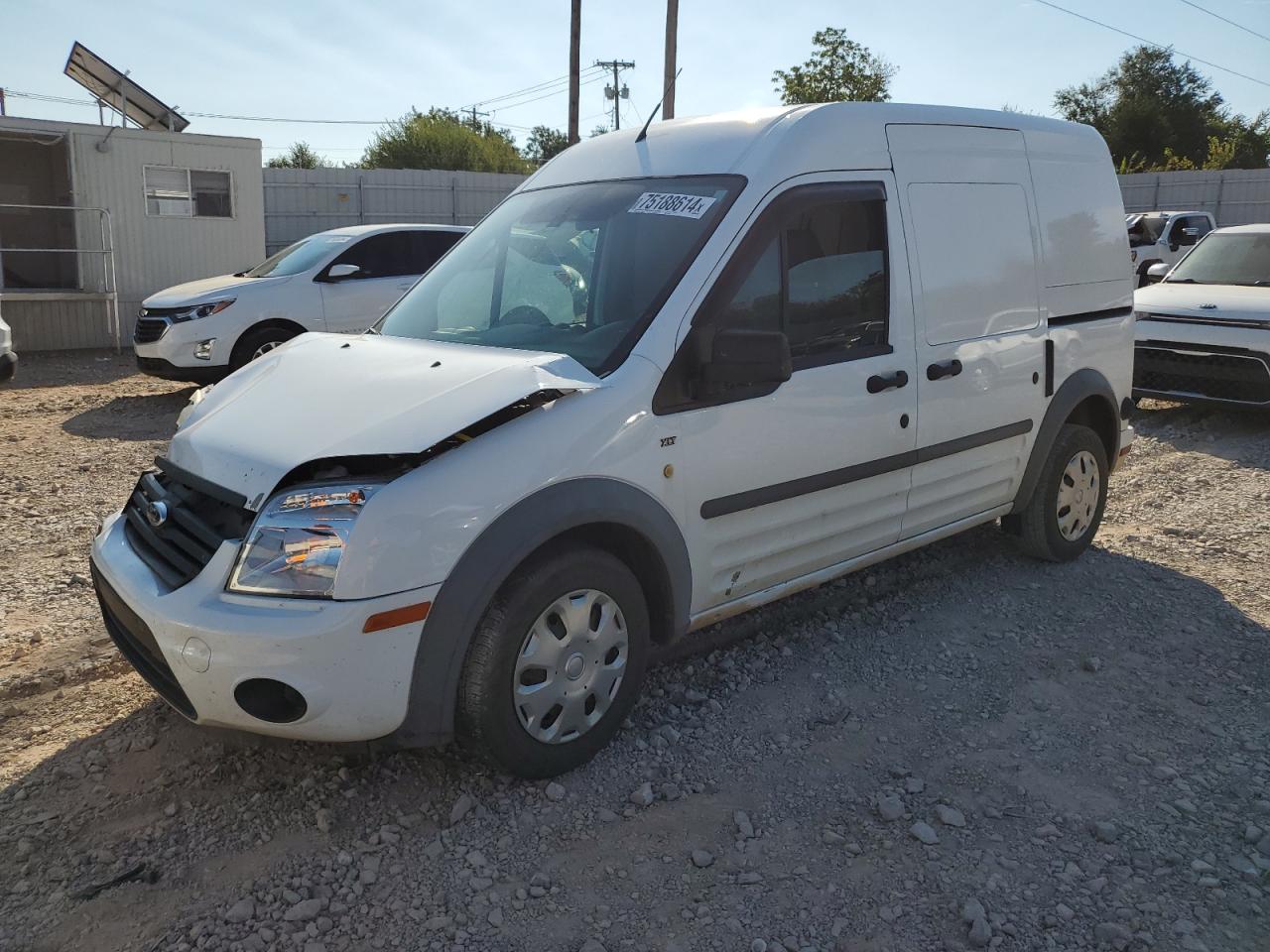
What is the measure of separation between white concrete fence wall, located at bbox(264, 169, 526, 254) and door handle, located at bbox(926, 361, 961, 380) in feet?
59.5

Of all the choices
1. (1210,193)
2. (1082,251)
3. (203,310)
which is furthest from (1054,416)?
(1210,193)

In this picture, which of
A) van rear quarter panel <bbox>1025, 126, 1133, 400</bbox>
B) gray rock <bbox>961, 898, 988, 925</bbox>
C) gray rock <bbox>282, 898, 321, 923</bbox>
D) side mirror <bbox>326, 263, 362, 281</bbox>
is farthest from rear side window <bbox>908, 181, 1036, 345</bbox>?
side mirror <bbox>326, 263, 362, 281</bbox>

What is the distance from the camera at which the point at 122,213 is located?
1490 centimetres

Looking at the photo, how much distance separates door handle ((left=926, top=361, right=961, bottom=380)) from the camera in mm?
4336

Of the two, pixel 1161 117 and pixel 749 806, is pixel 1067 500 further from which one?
pixel 1161 117

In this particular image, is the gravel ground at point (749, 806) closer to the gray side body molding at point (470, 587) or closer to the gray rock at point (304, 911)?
the gray rock at point (304, 911)

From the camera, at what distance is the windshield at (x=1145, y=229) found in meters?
16.7

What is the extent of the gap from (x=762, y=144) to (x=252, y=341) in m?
7.86

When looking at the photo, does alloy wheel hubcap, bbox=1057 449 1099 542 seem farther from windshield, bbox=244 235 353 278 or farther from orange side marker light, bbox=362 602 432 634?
windshield, bbox=244 235 353 278

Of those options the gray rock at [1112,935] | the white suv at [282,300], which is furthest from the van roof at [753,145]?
the white suv at [282,300]

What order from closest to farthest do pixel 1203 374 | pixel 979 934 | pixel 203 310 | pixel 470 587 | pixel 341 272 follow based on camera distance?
pixel 979 934, pixel 470 587, pixel 1203 374, pixel 203 310, pixel 341 272

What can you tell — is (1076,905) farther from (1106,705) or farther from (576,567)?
(576,567)

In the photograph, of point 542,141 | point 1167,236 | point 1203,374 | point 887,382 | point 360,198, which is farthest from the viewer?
point 542,141

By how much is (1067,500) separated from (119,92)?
14.9 m
